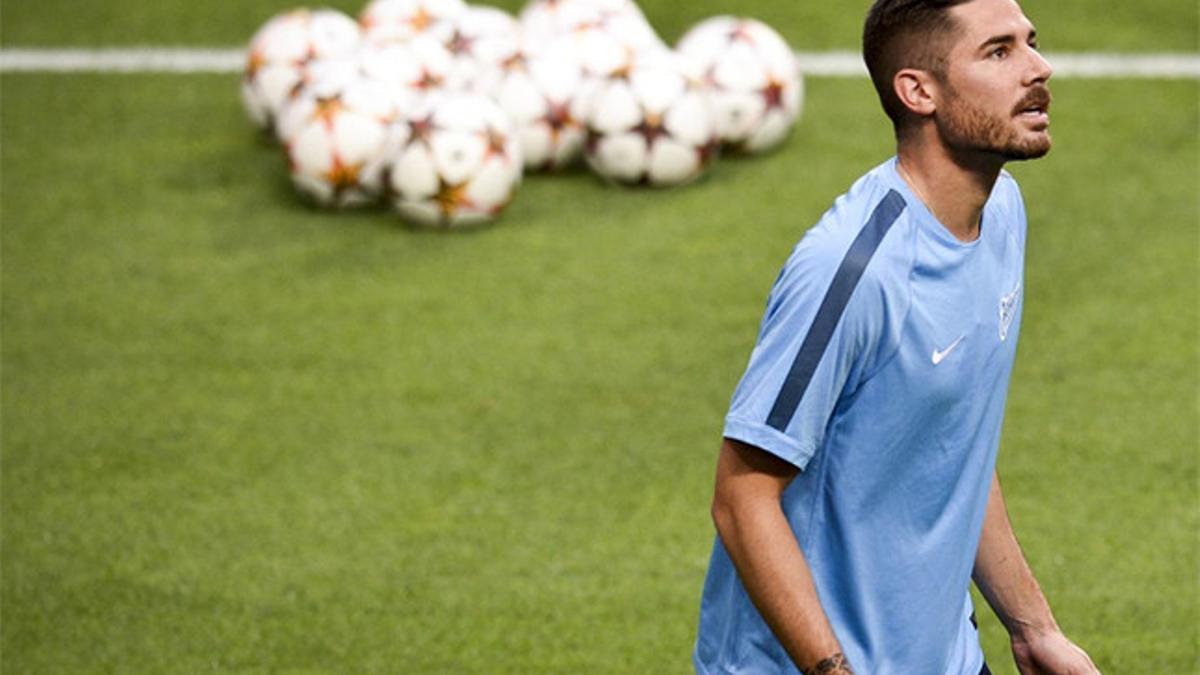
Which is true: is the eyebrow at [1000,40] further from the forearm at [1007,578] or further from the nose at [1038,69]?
the forearm at [1007,578]

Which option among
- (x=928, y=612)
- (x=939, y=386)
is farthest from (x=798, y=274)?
(x=928, y=612)

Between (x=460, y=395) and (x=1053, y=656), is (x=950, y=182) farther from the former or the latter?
(x=460, y=395)

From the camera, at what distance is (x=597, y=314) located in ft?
29.1

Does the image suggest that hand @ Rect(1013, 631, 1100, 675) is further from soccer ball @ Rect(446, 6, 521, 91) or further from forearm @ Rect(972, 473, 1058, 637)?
soccer ball @ Rect(446, 6, 521, 91)

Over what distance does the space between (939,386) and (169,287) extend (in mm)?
6320

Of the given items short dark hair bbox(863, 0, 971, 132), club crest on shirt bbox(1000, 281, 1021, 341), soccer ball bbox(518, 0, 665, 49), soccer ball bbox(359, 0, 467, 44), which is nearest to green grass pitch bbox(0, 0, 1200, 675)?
soccer ball bbox(518, 0, 665, 49)

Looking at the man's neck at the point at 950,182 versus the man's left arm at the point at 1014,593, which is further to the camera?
the man's left arm at the point at 1014,593

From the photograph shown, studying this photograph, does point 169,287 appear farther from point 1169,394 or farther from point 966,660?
point 966,660

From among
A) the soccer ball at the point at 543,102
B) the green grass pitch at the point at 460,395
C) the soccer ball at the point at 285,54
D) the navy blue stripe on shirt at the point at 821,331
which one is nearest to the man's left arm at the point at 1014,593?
the navy blue stripe on shirt at the point at 821,331

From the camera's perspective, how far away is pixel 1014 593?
4.16m

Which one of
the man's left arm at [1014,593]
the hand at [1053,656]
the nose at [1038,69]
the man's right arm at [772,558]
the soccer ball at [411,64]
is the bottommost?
the soccer ball at [411,64]

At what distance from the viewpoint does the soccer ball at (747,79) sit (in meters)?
10.3

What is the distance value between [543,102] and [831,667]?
695 cm

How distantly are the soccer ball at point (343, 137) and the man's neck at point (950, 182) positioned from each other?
20.5 feet
